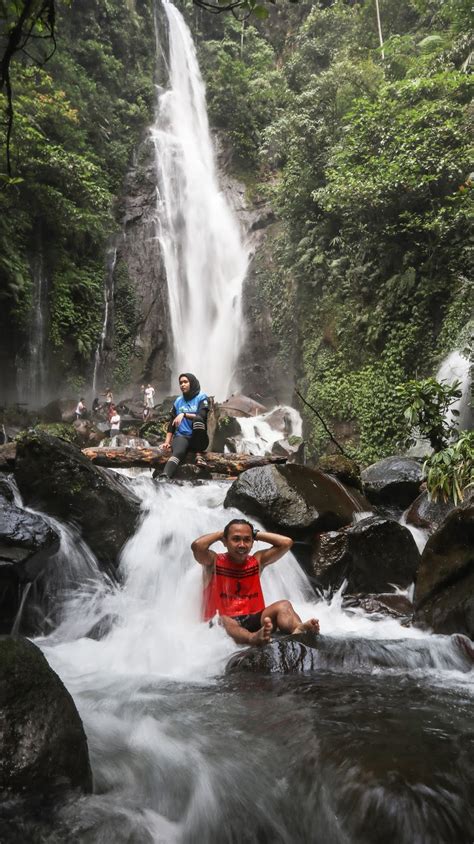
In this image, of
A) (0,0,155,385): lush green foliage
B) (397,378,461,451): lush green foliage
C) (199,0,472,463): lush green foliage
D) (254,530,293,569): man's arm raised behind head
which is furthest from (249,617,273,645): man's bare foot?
(0,0,155,385): lush green foliage

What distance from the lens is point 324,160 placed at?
17562 mm

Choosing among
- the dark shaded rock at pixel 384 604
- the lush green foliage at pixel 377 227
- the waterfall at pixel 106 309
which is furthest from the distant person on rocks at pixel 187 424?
the waterfall at pixel 106 309

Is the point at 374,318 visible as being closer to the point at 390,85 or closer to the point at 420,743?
the point at 390,85

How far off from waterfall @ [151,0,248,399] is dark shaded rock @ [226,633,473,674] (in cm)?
1783

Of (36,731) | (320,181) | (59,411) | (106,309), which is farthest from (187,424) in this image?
(106,309)

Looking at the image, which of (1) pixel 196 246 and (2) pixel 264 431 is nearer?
(2) pixel 264 431

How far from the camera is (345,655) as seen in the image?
13.9ft

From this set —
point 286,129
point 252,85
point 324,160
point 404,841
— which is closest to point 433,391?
point 404,841

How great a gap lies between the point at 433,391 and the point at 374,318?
627cm

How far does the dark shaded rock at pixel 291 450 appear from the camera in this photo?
15266mm

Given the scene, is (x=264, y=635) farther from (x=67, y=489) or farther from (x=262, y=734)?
(x=67, y=489)

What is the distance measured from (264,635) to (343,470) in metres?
4.57

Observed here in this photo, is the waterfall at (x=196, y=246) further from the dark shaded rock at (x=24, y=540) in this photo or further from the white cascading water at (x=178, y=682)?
the dark shaded rock at (x=24, y=540)

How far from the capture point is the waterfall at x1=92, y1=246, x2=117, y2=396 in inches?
858
